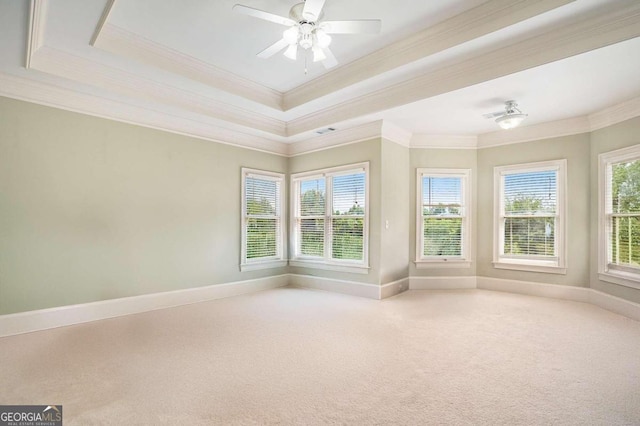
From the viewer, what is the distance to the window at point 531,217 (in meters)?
5.07

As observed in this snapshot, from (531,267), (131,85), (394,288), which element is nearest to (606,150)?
(531,267)

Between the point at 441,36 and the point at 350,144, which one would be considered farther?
the point at 350,144

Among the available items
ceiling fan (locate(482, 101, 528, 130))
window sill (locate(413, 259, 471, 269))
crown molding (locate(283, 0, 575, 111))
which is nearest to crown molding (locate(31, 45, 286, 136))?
crown molding (locate(283, 0, 575, 111))

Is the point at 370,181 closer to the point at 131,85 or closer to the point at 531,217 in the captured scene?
the point at 531,217

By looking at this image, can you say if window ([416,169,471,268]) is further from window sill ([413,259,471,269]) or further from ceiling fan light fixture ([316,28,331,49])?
ceiling fan light fixture ([316,28,331,49])

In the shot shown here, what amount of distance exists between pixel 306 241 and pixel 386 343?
3.19m

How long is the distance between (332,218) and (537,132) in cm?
376

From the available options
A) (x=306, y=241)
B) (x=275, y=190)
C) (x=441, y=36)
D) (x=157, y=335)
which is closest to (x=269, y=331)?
(x=157, y=335)

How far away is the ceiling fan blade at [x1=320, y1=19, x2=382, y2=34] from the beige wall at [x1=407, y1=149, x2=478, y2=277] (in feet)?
11.2

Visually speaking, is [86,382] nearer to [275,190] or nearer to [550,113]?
[275,190]

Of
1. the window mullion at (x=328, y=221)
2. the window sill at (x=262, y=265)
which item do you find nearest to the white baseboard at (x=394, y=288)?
the window mullion at (x=328, y=221)

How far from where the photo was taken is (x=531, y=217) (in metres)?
5.32

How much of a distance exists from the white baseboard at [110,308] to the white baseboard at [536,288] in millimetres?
4289

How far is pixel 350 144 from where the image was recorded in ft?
17.8
